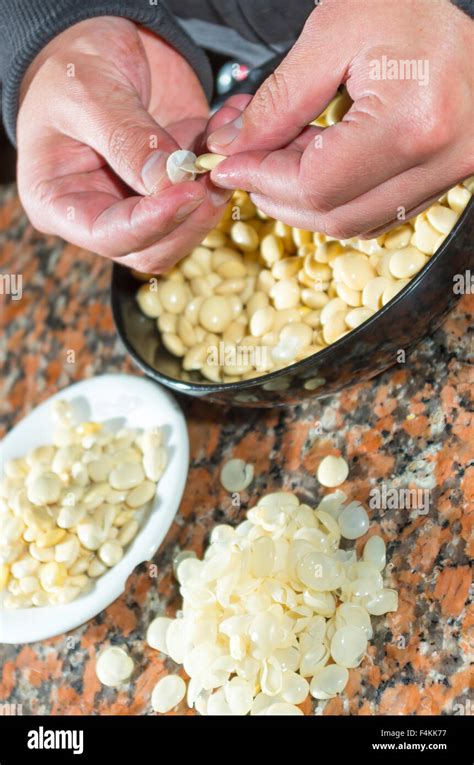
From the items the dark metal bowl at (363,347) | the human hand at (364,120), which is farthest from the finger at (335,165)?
the dark metal bowl at (363,347)

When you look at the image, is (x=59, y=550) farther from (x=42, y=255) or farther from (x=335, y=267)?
(x=42, y=255)

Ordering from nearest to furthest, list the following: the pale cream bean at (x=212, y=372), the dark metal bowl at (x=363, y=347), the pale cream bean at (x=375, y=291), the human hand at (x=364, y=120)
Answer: the human hand at (x=364, y=120)
the dark metal bowl at (x=363, y=347)
the pale cream bean at (x=375, y=291)
the pale cream bean at (x=212, y=372)

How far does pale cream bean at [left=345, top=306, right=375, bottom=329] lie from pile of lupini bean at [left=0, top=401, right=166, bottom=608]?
0.27m

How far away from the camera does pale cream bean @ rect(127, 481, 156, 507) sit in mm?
952

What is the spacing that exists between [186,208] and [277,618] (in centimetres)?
39

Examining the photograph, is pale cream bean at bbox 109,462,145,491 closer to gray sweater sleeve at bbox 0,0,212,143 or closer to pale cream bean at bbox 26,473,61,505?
pale cream bean at bbox 26,473,61,505

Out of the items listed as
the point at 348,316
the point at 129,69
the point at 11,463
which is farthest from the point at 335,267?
the point at 11,463

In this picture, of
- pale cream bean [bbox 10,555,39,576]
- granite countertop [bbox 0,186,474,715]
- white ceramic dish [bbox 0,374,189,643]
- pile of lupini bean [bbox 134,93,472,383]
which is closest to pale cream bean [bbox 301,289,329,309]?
pile of lupini bean [bbox 134,93,472,383]

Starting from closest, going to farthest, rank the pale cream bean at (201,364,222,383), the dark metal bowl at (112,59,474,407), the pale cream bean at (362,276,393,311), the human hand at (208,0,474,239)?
1. the human hand at (208,0,474,239)
2. the dark metal bowl at (112,59,474,407)
3. the pale cream bean at (362,276,393,311)
4. the pale cream bean at (201,364,222,383)

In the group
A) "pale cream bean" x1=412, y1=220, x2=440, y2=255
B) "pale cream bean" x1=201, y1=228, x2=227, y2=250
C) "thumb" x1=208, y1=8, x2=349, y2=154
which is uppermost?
"thumb" x1=208, y1=8, x2=349, y2=154

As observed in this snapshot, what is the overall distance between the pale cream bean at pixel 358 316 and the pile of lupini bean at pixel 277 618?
0.67 ft

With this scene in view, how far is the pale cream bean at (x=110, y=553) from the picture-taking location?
3.01ft

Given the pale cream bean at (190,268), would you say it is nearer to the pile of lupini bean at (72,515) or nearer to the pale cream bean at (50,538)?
the pile of lupini bean at (72,515)

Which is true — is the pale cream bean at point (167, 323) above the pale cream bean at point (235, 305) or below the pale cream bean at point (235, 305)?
below
